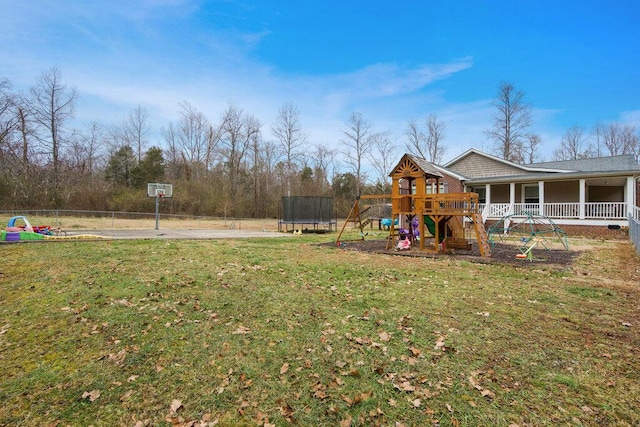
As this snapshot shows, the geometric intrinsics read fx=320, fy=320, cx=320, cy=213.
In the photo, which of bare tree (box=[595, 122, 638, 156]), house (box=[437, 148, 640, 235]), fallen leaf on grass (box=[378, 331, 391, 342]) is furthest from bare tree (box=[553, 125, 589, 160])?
fallen leaf on grass (box=[378, 331, 391, 342])

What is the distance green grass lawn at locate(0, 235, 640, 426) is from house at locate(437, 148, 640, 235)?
45.6 feet

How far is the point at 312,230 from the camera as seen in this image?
2178 cm

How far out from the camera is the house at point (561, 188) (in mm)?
17219

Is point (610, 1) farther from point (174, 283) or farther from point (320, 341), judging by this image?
point (174, 283)

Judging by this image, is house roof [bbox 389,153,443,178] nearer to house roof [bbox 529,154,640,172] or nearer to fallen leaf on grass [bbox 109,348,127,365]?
fallen leaf on grass [bbox 109,348,127,365]

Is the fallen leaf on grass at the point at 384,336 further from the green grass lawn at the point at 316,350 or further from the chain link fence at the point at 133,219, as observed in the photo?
the chain link fence at the point at 133,219

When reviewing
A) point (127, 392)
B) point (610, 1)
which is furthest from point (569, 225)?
point (127, 392)

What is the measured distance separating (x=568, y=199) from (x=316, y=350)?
23387 mm

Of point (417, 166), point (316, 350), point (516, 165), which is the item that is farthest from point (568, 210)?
point (316, 350)

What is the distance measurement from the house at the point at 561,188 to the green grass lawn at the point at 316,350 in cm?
1391

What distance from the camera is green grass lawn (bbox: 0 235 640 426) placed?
2568 mm

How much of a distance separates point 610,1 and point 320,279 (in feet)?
47.5

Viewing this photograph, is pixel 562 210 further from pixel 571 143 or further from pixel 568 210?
pixel 571 143

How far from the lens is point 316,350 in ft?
11.6
